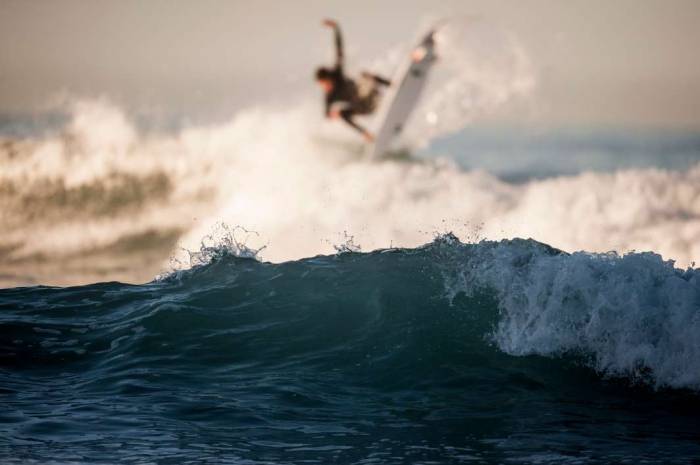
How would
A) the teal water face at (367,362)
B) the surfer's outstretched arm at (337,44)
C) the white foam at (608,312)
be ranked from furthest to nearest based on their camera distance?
the surfer's outstretched arm at (337,44) < the white foam at (608,312) < the teal water face at (367,362)

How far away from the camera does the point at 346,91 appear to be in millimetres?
19594

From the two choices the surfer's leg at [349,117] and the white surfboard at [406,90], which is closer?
the surfer's leg at [349,117]

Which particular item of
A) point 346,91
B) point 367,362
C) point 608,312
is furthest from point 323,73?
point 608,312

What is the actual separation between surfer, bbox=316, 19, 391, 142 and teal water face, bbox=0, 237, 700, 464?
6.09 meters

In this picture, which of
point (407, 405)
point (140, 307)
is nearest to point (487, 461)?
point (407, 405)

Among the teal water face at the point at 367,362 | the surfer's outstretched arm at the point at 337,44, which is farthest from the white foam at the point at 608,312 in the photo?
the surfer's outstretched arm at the point at 337,44

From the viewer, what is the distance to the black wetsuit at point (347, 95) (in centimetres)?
1925

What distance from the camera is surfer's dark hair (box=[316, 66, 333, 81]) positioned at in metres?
19.3

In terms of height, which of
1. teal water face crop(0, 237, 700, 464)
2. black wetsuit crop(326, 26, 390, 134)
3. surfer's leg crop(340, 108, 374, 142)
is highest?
black wetsuit crop(326, 26, 390, 134)

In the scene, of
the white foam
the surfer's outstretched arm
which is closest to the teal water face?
the white foam

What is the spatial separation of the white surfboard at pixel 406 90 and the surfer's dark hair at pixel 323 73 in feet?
8.72

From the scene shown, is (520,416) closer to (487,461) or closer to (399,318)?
(487,461)

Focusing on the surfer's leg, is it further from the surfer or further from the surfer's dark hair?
the surfer's dark hair

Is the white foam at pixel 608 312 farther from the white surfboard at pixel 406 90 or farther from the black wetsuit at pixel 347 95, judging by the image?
the white surfboard at pixel 406 90
